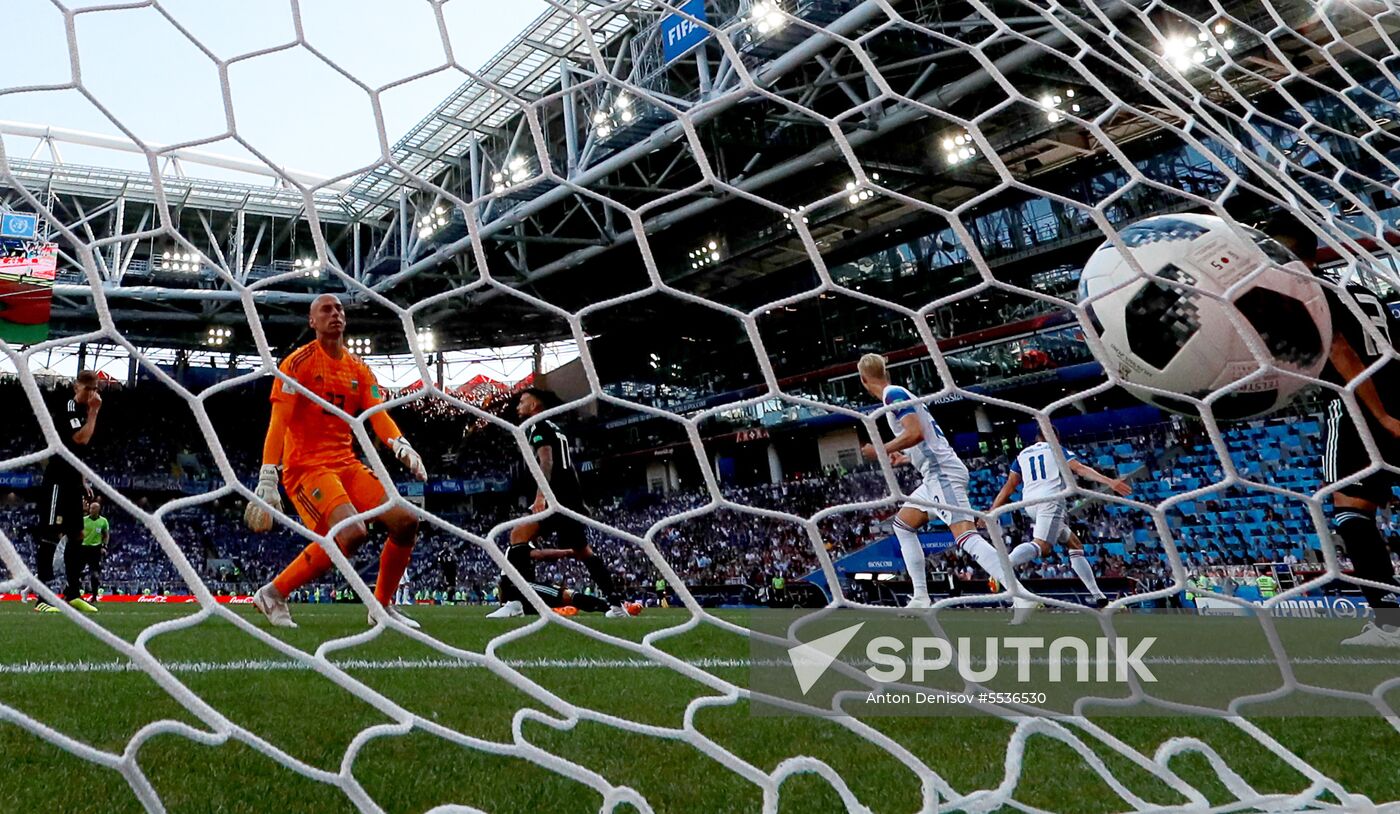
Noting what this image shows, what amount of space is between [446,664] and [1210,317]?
7.12 feet

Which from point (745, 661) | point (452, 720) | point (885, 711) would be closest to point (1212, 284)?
point (885, 711)

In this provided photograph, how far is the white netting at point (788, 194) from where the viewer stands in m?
1.23

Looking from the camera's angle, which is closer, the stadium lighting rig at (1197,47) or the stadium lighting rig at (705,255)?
the stadium lighting rig at (1197,47)

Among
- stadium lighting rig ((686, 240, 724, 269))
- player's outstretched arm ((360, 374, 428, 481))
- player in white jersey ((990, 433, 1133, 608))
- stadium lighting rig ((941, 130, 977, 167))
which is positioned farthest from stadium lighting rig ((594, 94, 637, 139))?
player's outstretched arm ((360, 374, 428, 481))

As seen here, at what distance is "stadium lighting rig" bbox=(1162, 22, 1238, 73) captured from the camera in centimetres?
→ 320

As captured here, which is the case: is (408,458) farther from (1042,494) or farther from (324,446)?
(1042,494)

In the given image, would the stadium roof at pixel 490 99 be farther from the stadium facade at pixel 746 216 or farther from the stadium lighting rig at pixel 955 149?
the stadium lighting rig at pixel 955 149

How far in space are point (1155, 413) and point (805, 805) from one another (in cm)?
1431

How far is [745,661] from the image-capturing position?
261cm

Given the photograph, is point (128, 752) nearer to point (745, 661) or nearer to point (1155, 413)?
point (745, 661)

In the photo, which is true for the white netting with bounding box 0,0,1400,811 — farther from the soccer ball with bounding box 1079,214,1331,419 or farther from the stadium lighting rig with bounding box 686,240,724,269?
the stadium lighting rig with bounding box 686,240,724,269

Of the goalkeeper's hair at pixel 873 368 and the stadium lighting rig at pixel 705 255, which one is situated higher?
the stadium lighting rig at pixel 705 255
